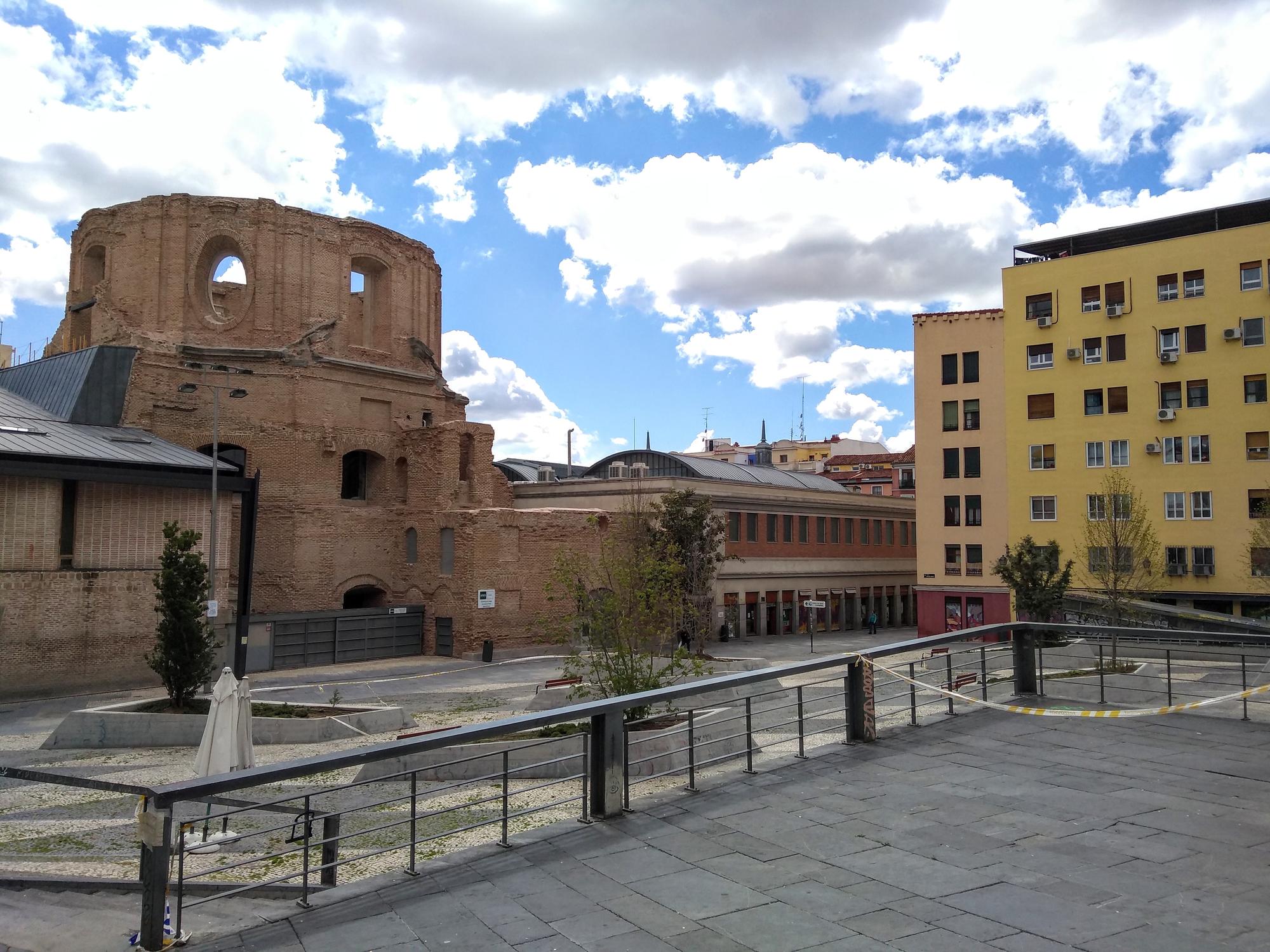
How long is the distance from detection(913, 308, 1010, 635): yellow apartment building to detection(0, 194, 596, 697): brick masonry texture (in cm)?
1639

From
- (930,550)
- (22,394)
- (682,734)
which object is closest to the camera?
(682,734)

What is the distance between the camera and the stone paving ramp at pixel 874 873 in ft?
17.6

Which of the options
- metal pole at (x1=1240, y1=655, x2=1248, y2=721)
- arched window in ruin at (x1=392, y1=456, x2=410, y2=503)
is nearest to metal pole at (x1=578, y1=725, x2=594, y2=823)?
metal pole at (x1=1240, y1=655, x2=1248, y2=721)

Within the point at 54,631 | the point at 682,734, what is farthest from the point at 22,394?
the point at 682,734

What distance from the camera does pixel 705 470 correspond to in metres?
51.3

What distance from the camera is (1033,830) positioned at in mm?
7066

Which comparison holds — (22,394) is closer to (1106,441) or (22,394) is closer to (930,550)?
(930,550)

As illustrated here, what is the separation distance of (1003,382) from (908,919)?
40766 mm

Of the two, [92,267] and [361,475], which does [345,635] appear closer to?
[361,475]

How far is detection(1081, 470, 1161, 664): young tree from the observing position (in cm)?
3141

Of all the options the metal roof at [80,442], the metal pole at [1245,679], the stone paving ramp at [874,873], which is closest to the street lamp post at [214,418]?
the metal roof at [80,442]

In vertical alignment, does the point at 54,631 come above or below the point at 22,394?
below

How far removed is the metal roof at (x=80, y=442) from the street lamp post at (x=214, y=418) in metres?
1.29

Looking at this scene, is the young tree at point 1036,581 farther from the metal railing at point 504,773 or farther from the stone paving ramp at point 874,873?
the stone paving ramp at point 874,873
